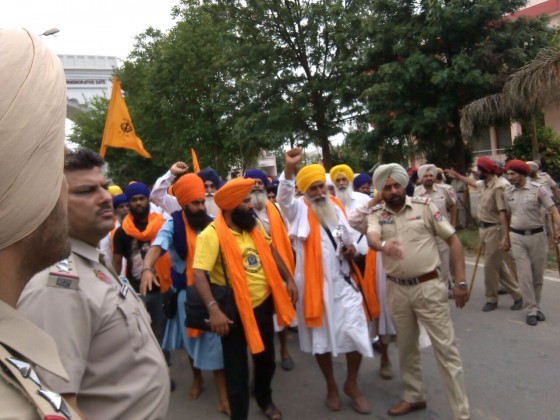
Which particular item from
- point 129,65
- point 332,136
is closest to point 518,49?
point 332,136

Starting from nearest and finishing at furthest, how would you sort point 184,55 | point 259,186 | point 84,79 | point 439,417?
point 439,417, point 259,186, point 184,55, point 84,79

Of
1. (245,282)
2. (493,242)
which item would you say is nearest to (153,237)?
(245,282)

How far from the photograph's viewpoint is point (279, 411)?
→ 403cm

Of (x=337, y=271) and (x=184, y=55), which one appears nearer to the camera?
(x=337, y=271)

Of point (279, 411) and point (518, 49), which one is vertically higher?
point (518, 49)

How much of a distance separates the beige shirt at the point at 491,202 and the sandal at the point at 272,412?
158 inches

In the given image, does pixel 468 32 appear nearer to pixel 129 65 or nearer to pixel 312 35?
pixel 312 35

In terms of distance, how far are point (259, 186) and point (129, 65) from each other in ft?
78.3

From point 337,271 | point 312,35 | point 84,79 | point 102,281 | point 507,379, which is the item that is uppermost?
point 84,79

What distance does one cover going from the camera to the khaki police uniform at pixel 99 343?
1532 mm

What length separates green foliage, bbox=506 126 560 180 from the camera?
15.6m

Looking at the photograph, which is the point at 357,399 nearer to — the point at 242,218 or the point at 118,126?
the point at 242,218

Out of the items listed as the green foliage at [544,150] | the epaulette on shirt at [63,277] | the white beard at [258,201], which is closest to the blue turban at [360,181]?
the white beard at [258,201]

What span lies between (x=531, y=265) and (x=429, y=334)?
111 inches
